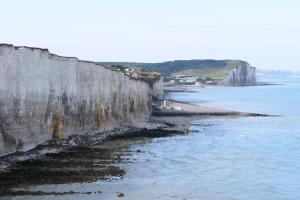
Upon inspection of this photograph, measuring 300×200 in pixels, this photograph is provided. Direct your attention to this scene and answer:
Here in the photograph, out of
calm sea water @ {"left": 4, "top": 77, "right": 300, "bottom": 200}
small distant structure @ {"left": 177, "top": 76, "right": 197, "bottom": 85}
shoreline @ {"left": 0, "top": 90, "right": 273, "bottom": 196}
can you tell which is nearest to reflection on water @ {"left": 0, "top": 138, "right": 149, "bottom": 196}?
shoreline @ {"left": 0, "top": 90, "right": 273, "bottom": 196}

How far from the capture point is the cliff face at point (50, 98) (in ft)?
85.3

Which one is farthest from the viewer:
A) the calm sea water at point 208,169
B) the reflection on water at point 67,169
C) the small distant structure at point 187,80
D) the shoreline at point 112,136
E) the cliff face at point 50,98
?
the small distant structure at point 187,80

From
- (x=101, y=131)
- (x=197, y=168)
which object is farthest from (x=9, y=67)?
(x=101, y=131)

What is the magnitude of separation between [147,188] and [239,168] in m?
7.41

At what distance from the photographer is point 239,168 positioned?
2844 cm

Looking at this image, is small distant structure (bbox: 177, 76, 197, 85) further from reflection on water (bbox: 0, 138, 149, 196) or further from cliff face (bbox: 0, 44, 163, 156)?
reflection on water (bbox: 0, 138, 149, 196)

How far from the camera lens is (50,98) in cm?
3102

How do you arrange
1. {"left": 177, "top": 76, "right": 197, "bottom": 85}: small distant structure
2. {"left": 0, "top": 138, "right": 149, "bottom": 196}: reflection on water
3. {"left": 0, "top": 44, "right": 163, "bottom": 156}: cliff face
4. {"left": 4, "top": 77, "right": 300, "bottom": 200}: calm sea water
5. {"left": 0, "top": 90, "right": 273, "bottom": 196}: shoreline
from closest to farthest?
{"left": 0, "top": 138, "right": 149, "bottom": 196}: reflection on water, {"left": 4, "top": 77, "right": 300, "bottom": 200}: calm sea water, {"left": 0, "top": 90, "right": 273, "bottom": 196}: shoreline, {"left": 0, "top": 44, "right": 163, "bottom": 156}: cliff face, {"left": 177, "top": 76, "right": 197, "bottom": 85}: small distant structure

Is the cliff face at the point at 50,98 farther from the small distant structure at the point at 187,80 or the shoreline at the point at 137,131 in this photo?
the small distant structure at the point at 187,80

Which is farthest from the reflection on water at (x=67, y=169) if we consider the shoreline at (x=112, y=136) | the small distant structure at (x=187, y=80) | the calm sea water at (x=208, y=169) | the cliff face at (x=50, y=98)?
the small distant structure at (x=187, y=80)

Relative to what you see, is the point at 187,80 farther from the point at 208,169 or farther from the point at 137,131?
the point at 208,169

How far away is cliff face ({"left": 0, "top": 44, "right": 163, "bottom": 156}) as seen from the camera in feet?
85.3

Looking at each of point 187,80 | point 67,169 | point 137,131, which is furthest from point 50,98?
point 187,80

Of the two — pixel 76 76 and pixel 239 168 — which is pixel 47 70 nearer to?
pixel 76 76
